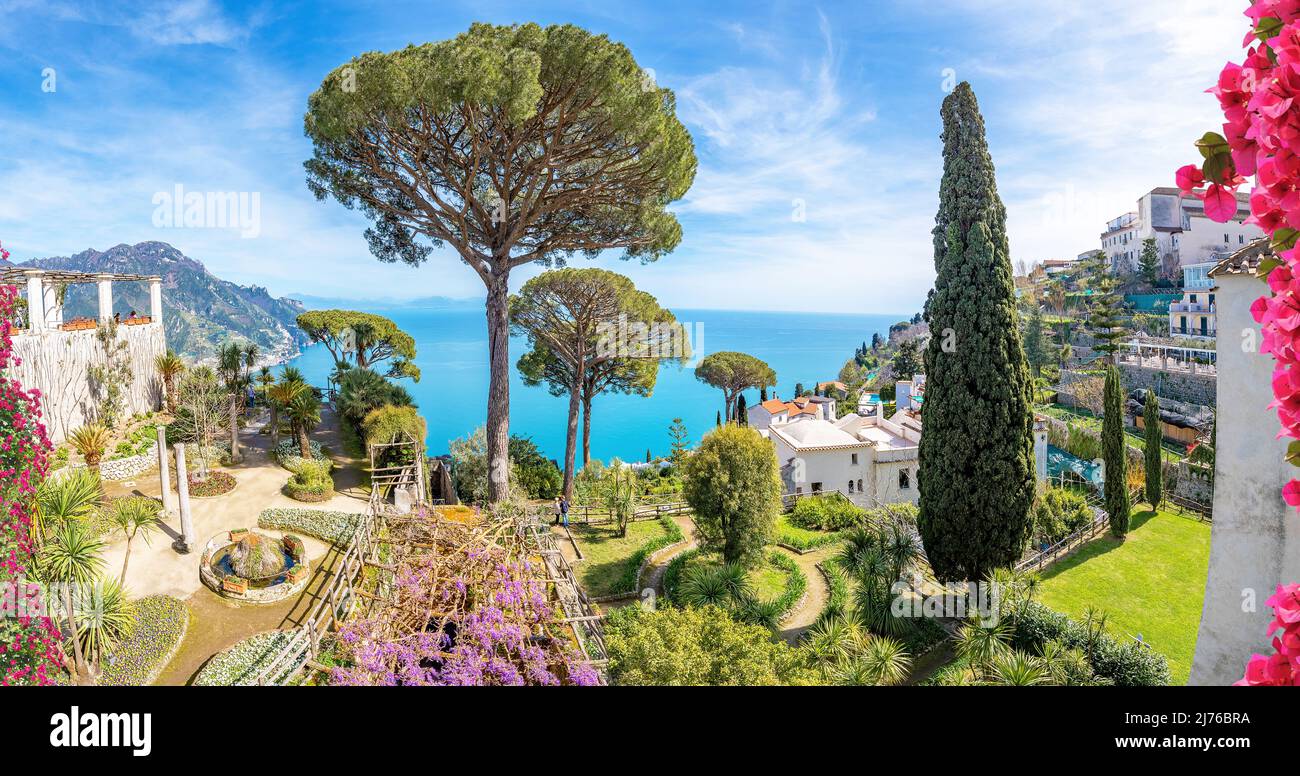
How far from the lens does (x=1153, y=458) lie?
1983 centimetres

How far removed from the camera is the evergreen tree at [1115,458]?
1817 centimetres

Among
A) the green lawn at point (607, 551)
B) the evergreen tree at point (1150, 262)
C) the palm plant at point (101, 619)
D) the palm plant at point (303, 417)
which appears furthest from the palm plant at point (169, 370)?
the evergreen tree at point (1150, 262)

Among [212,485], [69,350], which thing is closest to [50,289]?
[69,350]

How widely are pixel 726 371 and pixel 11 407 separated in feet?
99.2

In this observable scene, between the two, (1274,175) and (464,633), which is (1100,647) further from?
(1274,175)

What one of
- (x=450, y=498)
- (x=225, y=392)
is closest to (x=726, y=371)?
(x=450, y=498)

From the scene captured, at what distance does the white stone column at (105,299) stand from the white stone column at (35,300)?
2.29 metres

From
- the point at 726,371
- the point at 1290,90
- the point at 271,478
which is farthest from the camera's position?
the point at 726,371

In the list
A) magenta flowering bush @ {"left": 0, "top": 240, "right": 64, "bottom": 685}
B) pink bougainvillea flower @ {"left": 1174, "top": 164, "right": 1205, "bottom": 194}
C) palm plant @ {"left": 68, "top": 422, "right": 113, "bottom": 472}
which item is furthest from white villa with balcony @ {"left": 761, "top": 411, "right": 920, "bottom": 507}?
pink bougainvillea flower @ {"left": 1174, "top": 164, "right": 1205, "bottom": 194}

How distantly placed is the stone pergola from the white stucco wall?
20.8 metres

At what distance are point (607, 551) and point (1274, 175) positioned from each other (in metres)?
15.5
